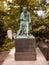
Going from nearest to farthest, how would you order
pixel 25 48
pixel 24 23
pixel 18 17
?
1. pixel 25 48
2. pixel 24 23
3. pixel 18 17

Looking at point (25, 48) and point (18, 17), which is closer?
point (25, 48)

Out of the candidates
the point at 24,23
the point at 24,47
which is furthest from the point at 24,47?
the point at 24,23

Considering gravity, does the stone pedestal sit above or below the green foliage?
above

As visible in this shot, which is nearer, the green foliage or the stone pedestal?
the stone pedestal

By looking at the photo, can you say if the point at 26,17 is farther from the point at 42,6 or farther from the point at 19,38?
the point at 42,6

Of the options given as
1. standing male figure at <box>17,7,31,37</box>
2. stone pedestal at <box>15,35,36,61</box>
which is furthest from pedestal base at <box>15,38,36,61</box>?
standing male figure at <box>17,7,31,37</box>

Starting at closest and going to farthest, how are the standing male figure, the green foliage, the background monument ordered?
the background monument
the standing male figure
the green foliage

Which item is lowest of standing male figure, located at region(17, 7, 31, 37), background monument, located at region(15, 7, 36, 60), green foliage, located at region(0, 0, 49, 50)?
green foliage, located at region(0, 0, 49, 50)

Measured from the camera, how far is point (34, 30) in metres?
19.9

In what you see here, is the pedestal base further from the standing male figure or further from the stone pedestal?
the standing male figure

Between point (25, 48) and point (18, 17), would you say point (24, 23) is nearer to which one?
point (25, 48)

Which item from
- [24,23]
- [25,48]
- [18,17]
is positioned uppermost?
[24,23]

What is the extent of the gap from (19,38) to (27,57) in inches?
40.7

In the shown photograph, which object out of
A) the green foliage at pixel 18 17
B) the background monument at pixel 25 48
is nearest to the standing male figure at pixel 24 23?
the background monument at pixel 25 48
